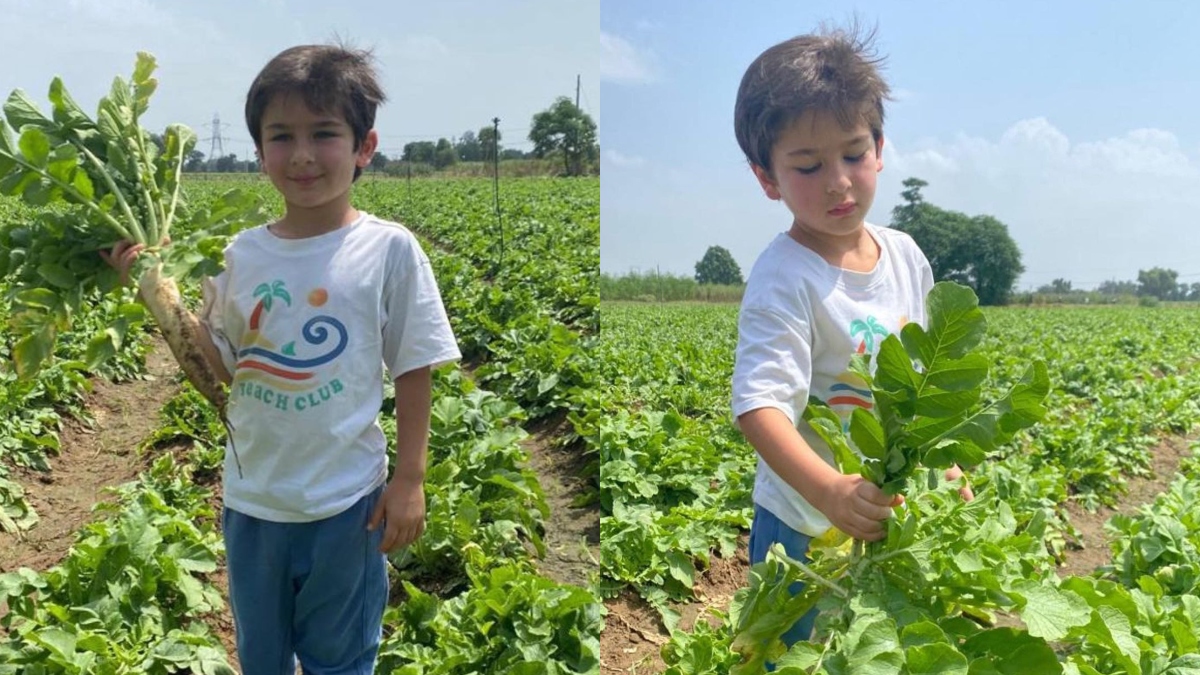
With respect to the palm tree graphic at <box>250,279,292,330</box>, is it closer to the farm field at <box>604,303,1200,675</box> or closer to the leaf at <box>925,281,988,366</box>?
the farm field at <box>604,303,1200,675</box>

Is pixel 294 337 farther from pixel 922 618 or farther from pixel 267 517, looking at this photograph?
pixel 922 618

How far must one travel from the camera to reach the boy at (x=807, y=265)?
1792mm

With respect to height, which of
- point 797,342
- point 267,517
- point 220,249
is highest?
point 220,249

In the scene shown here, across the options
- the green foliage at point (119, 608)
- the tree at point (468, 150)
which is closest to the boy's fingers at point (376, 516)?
the green foliage at point (119, 608)

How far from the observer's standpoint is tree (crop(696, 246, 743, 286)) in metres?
26.8

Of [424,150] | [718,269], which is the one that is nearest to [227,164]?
[424,150]

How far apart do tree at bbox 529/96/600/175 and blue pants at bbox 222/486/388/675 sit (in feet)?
88.0

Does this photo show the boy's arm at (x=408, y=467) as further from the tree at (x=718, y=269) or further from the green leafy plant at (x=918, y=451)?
the tree at (x=718, y=269)

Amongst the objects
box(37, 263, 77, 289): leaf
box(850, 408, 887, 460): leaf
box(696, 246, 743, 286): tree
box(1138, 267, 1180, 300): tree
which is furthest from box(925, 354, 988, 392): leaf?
box(1138, 267, 1180, 300): tree

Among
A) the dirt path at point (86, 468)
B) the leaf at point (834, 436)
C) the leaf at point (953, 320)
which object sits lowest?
the dirt path at point (86, 468)

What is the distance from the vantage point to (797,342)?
182 cm

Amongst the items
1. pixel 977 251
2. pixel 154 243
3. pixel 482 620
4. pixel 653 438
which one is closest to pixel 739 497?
pixel 653 438

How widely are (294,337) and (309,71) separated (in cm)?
61

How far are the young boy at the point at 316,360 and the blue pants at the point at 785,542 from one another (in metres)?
0.80
